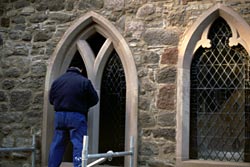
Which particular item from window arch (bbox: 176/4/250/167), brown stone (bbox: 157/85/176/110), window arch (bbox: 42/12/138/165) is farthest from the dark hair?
window arch (bbox: 176/4/250/167)

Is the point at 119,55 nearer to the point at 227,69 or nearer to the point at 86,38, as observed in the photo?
the point at 86,38

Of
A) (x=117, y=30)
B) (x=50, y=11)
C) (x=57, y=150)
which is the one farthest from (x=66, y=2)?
(x=57, y=150)

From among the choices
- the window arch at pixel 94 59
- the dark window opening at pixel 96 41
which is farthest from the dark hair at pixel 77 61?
the dark window opening at pixel 96 41

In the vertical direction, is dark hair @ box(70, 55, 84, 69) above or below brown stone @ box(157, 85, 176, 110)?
above

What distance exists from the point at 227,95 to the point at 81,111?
5.75ft

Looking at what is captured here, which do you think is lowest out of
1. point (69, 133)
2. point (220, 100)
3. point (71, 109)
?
point (69, 133)

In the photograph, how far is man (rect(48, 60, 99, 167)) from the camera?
573 cm

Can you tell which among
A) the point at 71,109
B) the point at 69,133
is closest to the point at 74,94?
the point at 71,109

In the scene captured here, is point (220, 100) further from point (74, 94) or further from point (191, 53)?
point (74, 94)

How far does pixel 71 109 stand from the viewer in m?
5.79

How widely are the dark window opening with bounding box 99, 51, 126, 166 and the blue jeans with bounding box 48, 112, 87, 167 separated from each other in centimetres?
79

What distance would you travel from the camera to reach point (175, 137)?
19.7 feet

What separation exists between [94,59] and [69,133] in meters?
1.25

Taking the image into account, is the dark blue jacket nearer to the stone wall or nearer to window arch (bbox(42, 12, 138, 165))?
window arch (bbox(42, 12, 138, 165))
